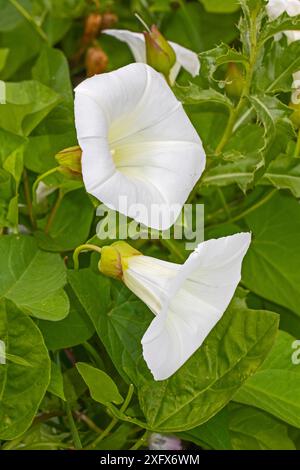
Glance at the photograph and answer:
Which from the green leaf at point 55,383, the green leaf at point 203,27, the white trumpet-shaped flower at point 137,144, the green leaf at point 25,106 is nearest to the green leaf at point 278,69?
the white trumpet-shaped flower at point 137,144

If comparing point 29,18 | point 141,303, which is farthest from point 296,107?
point 29,18

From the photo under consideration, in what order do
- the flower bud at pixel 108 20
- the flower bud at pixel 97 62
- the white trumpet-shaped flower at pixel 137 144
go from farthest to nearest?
the flower bud at pixel 108 20 → the flower bud at pixel 97 62 → the white trumpet-shaped flower at pixel 137 144

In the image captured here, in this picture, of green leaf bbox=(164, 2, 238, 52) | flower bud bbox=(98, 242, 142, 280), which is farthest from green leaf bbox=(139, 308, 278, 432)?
green leaf bbox=(164, 2, 238, 52)

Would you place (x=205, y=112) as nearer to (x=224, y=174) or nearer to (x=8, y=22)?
(x=224, y=174)

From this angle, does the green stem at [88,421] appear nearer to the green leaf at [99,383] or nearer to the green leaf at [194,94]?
the green leaf at [99,383]

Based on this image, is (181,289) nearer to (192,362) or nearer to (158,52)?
(192,362)

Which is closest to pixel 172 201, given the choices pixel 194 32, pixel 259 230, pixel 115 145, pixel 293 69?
pixel 115 145
